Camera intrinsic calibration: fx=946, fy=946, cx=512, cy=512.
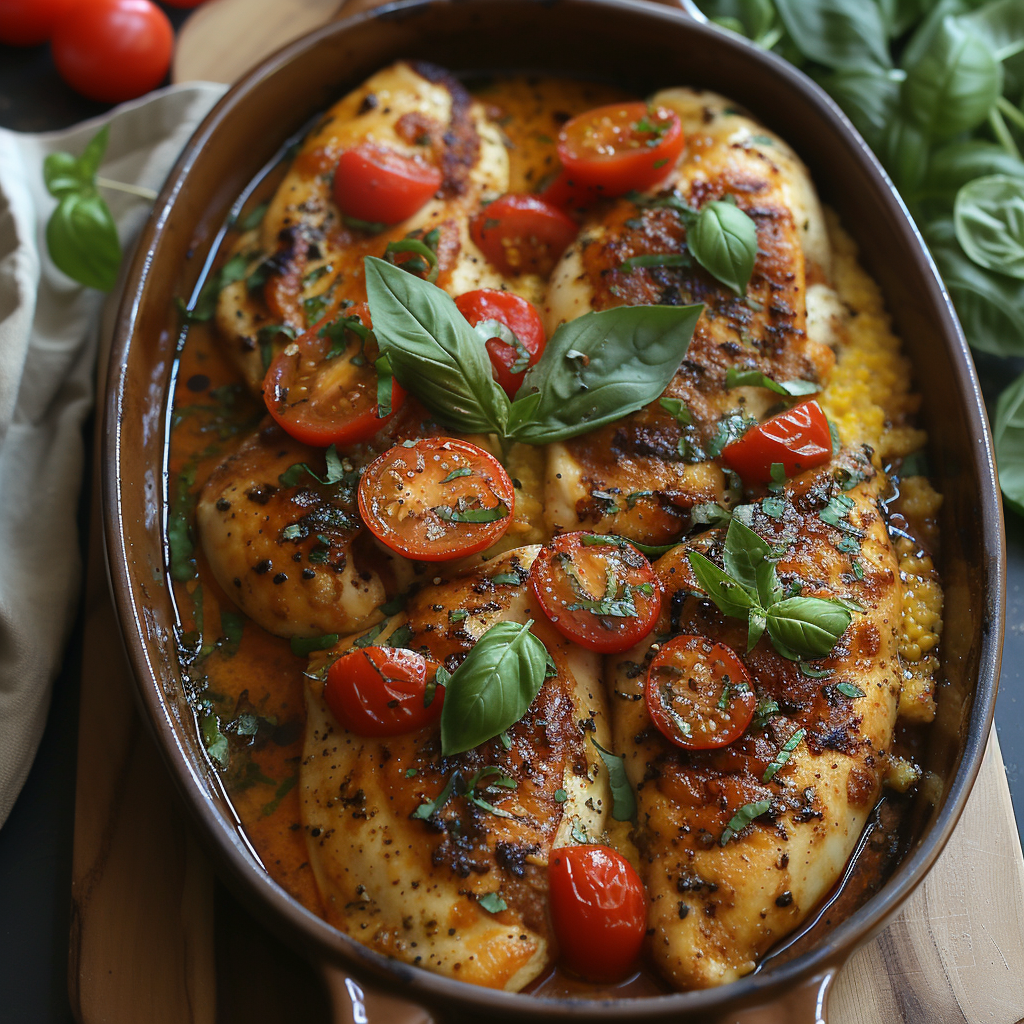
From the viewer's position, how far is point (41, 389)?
329cm

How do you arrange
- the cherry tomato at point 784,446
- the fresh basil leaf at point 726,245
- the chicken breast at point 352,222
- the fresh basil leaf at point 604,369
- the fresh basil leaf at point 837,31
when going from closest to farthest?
the fresh basil leaf at point 604,369, the cherry tomato at point 784,446, the fresh basil leaf at point 726,245, the chicken breast at point 352,222, the fresh basil leaf at point 837,31

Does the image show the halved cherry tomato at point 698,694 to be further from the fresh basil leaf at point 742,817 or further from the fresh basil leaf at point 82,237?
the fresh basil leaf at point 82,237

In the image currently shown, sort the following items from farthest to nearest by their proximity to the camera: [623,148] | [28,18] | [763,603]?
[28,18], [623,148], [763,603]

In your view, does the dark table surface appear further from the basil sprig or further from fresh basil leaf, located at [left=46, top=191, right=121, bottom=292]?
the basil sprig

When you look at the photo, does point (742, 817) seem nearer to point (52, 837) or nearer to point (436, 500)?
point (436, 500)

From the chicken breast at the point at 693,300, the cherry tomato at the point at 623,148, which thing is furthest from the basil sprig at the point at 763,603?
the cherry tomato at the point at 623,148

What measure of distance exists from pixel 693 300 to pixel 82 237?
2047mm

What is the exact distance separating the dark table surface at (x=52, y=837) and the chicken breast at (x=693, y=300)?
41.9 inches

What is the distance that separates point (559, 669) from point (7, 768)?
1.61m

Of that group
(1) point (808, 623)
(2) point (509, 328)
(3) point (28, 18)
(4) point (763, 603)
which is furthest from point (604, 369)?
(3) point (28, 18)

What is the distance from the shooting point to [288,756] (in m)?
2.59

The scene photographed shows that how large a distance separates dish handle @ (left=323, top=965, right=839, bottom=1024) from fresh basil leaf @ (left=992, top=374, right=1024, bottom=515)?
5.78 feet

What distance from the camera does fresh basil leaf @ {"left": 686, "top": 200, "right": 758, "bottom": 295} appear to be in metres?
2.88

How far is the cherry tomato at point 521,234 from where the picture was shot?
10.6ft
